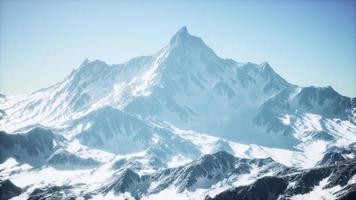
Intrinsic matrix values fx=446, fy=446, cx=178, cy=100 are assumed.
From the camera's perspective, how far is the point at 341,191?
197000 mm

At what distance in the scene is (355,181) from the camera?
19962 cm

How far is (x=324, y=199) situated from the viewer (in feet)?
655

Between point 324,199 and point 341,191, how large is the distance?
8227 mm

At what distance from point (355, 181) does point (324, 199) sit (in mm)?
16062

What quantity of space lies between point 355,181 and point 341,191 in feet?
28.3
